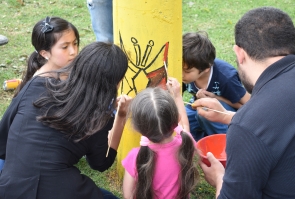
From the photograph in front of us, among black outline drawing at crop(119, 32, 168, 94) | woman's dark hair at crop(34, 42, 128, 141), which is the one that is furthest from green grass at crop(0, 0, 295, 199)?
woman's dark hair at crop(34, 42, 128, 141)

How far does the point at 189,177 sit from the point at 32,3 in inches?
219

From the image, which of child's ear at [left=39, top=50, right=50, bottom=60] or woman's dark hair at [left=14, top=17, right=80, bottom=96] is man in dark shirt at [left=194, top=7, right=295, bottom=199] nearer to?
woman's dark hair at [left=14, top=17, right=80, bottom=96]

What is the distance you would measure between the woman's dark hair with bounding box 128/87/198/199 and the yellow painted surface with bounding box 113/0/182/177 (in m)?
0.26

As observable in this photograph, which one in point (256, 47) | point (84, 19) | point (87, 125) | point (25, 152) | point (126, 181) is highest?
point (256, 47)

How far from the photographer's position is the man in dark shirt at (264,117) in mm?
1548

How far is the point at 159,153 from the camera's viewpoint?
7.04 feet

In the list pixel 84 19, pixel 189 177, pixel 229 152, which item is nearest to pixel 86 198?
pixel 189 177

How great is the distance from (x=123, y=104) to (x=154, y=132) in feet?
1.11

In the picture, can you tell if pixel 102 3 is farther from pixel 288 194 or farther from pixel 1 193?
pixel 288 194

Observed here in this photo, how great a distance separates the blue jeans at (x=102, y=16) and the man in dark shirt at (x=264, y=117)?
6.09 feet

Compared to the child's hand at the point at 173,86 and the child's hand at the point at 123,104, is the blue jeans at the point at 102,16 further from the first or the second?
the child's hand at the point at 123,104

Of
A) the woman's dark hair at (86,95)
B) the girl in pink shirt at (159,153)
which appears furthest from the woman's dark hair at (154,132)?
the woman's dark hair at (86,95)

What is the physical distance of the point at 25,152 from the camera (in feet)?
6.56

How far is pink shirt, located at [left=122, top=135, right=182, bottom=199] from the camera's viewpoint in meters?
2.14
